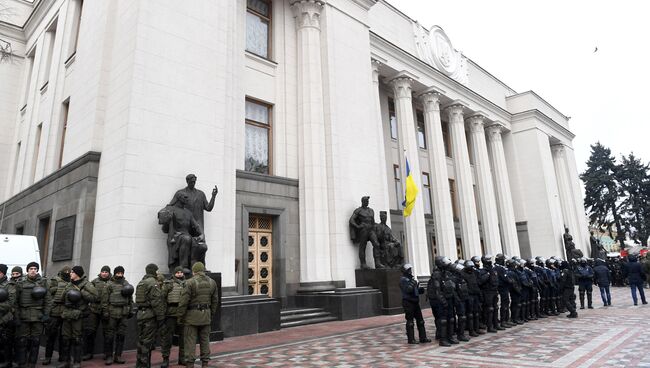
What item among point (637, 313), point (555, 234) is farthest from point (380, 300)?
point (555, 234)

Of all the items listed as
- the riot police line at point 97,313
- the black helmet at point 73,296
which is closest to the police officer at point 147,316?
the riot police line at point 97,313

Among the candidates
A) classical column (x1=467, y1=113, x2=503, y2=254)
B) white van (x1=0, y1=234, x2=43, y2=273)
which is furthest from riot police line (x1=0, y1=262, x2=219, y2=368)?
classical column (x1=467, y1=113, x2=503, y2=254)

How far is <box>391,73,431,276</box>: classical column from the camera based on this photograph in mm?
20359

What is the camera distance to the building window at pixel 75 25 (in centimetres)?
1549

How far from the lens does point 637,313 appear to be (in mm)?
12945

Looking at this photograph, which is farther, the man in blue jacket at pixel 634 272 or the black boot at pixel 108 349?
the man in blue jacket at pixel 634 272

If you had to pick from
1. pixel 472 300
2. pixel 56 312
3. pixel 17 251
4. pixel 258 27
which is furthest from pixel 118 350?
pixel 258 27

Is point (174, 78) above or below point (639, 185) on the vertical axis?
below

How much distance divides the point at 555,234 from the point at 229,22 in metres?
26.3

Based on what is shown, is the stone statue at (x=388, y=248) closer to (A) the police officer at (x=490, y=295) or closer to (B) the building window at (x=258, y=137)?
(B) the building window at (x=258, y=137)

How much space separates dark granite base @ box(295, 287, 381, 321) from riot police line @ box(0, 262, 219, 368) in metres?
6.71

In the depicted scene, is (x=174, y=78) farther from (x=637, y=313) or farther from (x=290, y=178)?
(x=637, y=313)

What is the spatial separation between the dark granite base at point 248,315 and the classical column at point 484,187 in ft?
63.5

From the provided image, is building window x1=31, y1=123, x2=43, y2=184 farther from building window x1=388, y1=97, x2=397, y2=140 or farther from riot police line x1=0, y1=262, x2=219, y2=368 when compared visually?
building window x1=388, y1=97, x2=397, y2=140
